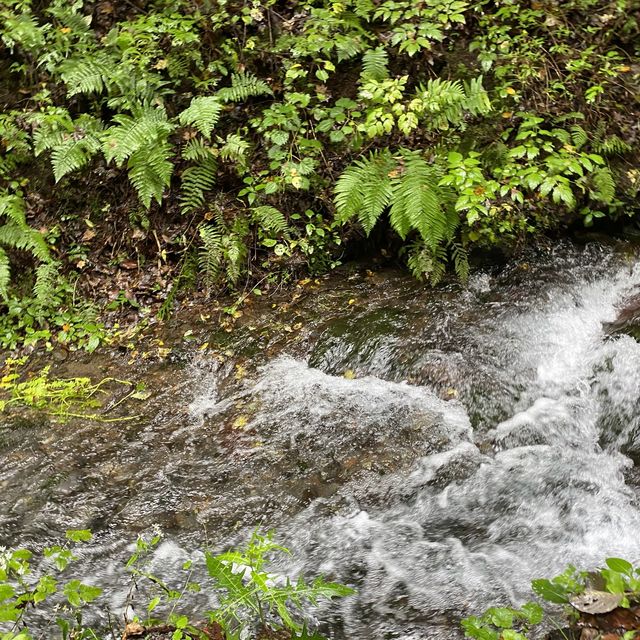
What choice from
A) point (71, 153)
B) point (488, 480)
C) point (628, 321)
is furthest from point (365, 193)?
point (71, 153)

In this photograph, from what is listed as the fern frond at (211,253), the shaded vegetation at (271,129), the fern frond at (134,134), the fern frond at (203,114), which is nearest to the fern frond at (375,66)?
the shaded vegetation at (271,129)

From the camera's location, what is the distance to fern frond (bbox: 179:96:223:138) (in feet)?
15.5

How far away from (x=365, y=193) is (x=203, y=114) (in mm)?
1627

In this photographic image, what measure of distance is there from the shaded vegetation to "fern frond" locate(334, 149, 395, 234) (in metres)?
0.02

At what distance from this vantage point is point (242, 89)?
5125 mm

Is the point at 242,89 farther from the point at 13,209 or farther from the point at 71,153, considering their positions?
the point at 13,209

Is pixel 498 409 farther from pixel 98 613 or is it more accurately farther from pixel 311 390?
pixel 98 613

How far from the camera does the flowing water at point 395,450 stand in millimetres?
3021

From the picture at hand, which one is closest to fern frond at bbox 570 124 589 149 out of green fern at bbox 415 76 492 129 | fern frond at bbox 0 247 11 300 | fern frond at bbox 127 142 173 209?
green fern at bbox 415 76 492 129

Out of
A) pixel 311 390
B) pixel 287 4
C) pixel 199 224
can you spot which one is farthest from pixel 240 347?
pixel 287 4

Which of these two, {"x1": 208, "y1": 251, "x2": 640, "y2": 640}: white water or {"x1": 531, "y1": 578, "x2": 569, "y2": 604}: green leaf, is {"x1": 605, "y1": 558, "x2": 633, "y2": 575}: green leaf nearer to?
{"x1": 531, "y1": 578, "x2": 569, "y2": 604}: green leaf

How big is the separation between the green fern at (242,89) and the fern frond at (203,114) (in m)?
0.24

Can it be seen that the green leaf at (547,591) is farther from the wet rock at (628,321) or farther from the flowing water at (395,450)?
the wet rock at (628,321)

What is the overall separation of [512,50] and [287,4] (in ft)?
7.64
